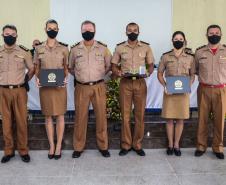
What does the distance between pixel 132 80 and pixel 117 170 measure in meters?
1.13

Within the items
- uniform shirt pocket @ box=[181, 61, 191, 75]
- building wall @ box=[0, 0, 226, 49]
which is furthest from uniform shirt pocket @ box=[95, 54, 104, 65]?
building wall @ box=[0, 0, 226, 49]

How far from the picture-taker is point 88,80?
470cm

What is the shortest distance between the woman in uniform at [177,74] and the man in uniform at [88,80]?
74 centimetres

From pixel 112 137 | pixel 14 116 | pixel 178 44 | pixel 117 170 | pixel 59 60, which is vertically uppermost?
pixel 178 44

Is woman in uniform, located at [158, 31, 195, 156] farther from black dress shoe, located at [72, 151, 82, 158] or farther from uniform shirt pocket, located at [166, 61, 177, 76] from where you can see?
black dress shoe, located at [72, 151, 82, 158]

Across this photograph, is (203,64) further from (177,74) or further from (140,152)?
(140,152)

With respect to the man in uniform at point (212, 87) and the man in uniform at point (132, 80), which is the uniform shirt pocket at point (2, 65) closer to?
the man in uniform at point (132, 80)

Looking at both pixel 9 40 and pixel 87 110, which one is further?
pixel 87 110

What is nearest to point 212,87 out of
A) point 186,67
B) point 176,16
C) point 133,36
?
point 186,67

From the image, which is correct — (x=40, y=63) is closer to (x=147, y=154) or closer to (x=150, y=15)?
(x=147, y=154)

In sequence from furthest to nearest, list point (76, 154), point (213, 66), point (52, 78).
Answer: point (76, 154), point (213, 66), point (52, 78)

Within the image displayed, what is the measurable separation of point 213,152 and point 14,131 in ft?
Result: 8.45

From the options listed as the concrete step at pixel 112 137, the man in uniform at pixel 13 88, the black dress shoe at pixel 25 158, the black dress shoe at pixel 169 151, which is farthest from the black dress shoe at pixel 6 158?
the black dress shoe at pixel 169 151

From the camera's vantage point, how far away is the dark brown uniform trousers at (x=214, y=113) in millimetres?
4672
